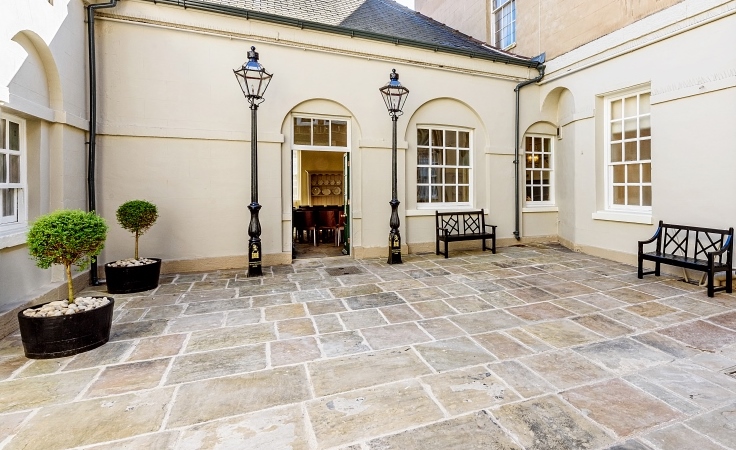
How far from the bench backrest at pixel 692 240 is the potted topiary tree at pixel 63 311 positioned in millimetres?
6692

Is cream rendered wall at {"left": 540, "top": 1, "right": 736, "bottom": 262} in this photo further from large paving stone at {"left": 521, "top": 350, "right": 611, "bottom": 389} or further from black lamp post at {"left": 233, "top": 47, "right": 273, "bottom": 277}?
black lamp post at {"left": 233, "top": 47, "right": 273, "bottom": 277}

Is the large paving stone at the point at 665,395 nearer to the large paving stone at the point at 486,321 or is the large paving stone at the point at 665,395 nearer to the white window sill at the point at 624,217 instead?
the large paving stone at the point at 486,321

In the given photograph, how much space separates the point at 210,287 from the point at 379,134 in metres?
3.98

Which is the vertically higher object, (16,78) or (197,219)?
(16,78)

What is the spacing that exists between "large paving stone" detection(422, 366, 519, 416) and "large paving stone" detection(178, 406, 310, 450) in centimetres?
86

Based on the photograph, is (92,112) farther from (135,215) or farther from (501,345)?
(501,345)

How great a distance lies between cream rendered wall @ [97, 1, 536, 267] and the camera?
17.7ft

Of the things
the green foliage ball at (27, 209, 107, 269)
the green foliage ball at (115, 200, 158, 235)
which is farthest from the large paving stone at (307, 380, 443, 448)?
the green foliage ball at (115, 200, 158, 235)

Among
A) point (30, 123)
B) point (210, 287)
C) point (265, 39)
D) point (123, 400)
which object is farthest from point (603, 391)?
point (265, 39)

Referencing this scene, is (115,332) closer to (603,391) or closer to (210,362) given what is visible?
(210,362)

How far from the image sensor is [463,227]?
7.49 m

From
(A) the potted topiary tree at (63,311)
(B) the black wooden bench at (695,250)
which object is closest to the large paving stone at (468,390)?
(A) the potted topiary tree at (63,311)

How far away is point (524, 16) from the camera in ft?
27.5

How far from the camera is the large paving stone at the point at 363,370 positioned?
2.38 meters
